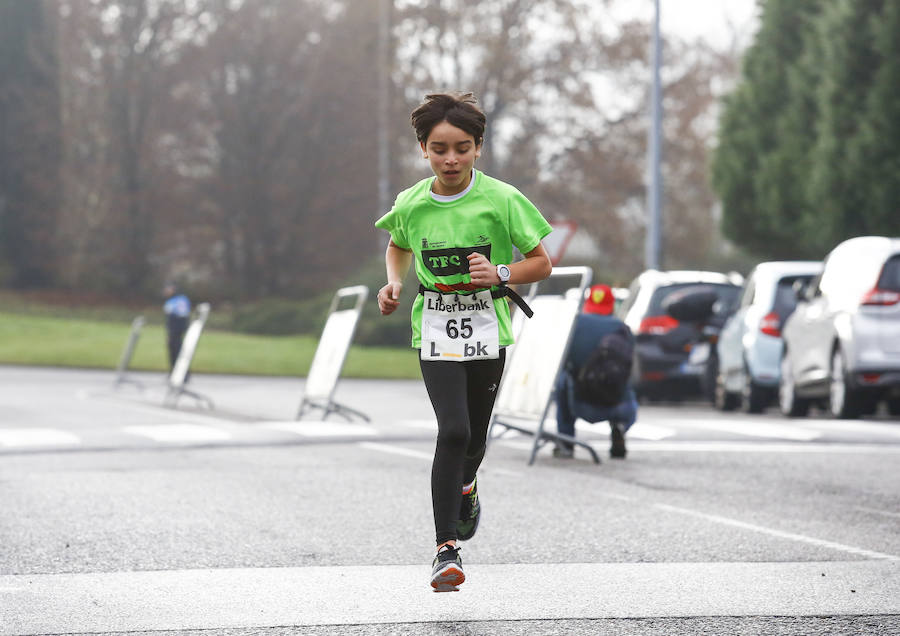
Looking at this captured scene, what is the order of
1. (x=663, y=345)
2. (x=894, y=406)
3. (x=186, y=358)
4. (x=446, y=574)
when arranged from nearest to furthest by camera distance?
(x=446, y=574)
(x=894, y=406)
(x=663, y=345)
(x=186, y=358)

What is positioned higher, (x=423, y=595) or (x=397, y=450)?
(x=423, y=595)

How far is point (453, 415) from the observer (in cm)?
623

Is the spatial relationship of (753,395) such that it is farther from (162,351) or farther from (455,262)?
(162,351)

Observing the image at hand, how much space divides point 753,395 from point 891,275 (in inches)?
132

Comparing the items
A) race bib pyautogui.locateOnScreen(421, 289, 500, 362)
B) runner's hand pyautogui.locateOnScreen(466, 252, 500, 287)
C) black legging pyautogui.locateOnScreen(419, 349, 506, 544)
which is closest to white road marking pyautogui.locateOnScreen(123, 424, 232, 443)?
black legging pyautogui.locateOnScreen(419, 349, 506, 544)

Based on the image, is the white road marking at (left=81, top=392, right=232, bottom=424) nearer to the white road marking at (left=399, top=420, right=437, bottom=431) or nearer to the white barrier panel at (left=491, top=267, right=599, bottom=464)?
the white road marking at (left=399, top=420, right=437, bottom=431)

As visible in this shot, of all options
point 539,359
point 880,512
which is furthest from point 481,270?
point 539,359

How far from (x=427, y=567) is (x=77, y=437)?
837cm

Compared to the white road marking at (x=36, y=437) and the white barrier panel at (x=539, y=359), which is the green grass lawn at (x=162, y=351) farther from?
the white barrier panel at (x=539, y=359)

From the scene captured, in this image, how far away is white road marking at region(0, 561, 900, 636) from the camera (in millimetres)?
5809

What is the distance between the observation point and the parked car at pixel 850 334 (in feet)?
A: 52.4

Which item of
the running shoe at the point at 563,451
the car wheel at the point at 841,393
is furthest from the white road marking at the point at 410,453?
the car wheel at the point at 841,393

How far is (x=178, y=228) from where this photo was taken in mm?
59000

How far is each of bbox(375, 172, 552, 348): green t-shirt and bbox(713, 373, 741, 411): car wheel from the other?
13.9 metres
